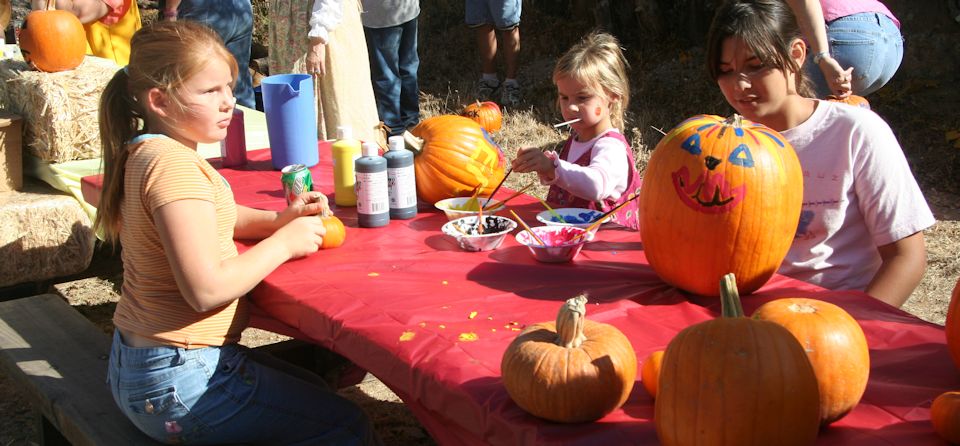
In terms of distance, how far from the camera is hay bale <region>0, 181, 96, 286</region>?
439 cm

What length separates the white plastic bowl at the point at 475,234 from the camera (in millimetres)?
2541

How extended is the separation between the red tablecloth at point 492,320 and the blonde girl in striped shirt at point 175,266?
0.55 feet

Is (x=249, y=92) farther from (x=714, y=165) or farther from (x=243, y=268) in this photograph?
(x=714, y=165)

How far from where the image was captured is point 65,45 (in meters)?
5.07

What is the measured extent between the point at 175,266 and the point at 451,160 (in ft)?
3.58

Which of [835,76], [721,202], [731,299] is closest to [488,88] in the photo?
[835,76]

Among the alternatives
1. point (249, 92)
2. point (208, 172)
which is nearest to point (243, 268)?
point (208, 172)

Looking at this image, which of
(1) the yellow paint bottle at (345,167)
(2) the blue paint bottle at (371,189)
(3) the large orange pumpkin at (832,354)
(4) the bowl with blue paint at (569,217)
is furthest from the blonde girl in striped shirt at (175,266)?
(3) the large orange pumpkin at (832,354)

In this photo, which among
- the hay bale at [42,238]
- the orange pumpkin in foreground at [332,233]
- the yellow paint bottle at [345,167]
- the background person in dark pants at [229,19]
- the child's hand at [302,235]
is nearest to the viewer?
the child's hand at [302,235]

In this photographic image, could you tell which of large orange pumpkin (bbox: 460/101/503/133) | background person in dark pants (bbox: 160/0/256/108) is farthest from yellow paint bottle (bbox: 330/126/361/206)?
large orange pumpkin (bbox: 460/101/503/133)

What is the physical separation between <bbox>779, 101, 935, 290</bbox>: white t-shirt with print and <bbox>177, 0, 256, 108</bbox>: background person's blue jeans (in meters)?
4.75

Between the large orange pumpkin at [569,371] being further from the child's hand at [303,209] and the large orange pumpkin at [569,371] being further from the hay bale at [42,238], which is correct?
the hay bale at [42,238]

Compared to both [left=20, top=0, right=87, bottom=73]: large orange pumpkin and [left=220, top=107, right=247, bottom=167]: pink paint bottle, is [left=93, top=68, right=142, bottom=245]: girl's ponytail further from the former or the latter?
[left=20, top=0, right=87, bottom=73]: large orange pumpkin

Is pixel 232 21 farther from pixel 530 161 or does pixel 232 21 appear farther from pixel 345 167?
pixel 530 161
